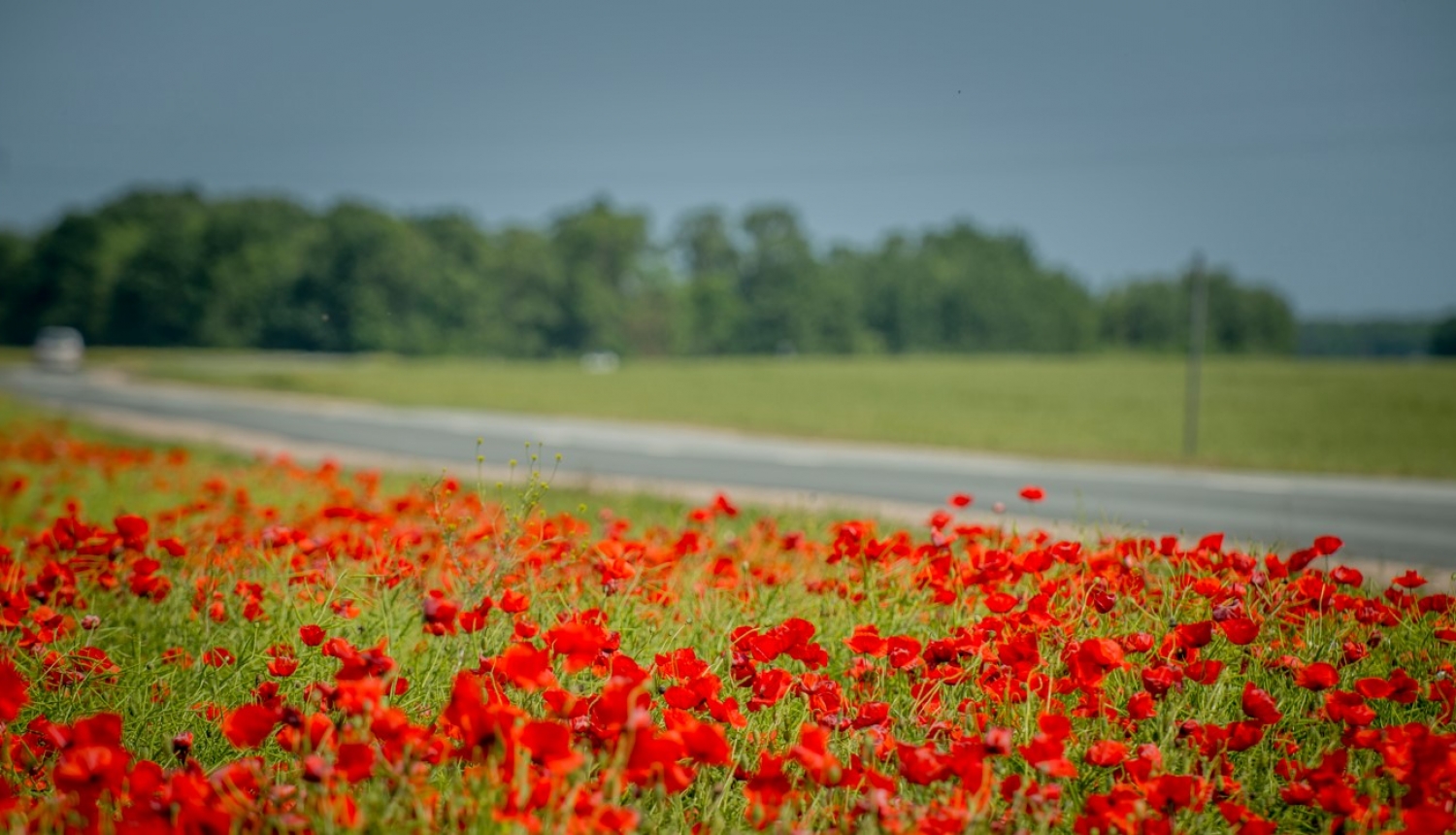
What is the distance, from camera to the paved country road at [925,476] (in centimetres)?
1003

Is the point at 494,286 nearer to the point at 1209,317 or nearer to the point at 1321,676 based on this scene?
the point at 1321,676

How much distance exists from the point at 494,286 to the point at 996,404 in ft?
169

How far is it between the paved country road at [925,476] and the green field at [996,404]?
1.45 m

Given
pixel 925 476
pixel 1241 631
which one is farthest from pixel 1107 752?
pixel 925 476

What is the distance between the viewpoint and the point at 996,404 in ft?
107

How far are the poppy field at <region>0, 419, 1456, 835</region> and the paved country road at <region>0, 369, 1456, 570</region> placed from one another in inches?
78.6

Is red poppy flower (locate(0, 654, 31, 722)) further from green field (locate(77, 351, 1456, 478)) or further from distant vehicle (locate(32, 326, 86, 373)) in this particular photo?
distant vehicle (locate(32, 326, 86, 373))

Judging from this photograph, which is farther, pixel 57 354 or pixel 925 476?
pixel 57 354

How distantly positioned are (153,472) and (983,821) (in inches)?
397

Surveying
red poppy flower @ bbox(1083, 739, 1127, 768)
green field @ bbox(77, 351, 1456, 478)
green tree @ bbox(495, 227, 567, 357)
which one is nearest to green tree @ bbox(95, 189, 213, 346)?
green field @ bbox(77, 351, 1456, 478)

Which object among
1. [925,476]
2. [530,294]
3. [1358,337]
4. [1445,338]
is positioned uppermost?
[1358,337]

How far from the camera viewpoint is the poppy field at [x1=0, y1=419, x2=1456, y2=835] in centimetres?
195

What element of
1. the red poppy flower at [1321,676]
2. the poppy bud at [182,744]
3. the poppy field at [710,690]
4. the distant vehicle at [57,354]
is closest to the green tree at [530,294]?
the distant vehicle at [57,354]

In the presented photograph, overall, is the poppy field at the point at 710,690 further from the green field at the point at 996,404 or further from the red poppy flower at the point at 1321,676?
the green field at the point at 996,404
